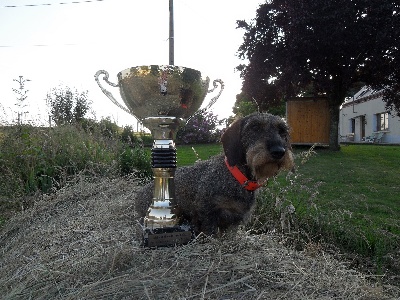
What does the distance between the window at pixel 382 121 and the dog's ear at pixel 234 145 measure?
35.9m

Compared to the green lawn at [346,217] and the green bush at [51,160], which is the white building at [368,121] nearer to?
the green lawn at [346,217]

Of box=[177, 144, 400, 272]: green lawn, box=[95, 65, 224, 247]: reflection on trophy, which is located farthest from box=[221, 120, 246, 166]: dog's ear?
box=[177, 144, 400, 272]: green lawn

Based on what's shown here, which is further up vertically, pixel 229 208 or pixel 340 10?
pixel 340 10

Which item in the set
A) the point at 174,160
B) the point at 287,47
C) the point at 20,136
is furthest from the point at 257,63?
the point at 174,160

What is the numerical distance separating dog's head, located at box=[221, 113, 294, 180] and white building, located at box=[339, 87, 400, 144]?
30.7 m

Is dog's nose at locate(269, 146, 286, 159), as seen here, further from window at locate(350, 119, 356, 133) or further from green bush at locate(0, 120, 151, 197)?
window at locate(350, 119, 356, 133)

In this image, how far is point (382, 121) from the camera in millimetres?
36312

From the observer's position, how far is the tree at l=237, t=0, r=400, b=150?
14.9 m

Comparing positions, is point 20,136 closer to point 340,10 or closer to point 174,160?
point 174,160

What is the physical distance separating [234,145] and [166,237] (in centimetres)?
88

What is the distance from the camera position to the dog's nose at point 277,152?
2.70 m

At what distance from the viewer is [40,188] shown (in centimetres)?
616

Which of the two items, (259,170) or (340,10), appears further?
(340,10)

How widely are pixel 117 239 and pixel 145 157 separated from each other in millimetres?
5170
